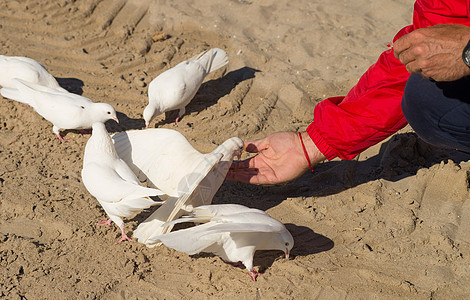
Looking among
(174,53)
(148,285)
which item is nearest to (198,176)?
(148,285)

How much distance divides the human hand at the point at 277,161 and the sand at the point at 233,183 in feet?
0.68

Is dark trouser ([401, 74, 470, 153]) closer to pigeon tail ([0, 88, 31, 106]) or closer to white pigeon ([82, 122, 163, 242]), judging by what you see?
white pigeon ([82, 122, 163, 242])

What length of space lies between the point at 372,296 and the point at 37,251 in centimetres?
202

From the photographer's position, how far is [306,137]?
11.5 ft

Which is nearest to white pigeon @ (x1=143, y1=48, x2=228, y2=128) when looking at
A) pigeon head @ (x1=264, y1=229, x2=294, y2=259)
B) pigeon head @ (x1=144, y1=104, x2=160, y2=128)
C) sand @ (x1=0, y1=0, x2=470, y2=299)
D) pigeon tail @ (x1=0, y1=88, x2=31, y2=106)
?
pigeon head @ (x1=144, y1=104, x2=160, y2=128)

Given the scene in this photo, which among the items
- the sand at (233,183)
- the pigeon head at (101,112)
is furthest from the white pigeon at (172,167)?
the pigeon head at (101,112)

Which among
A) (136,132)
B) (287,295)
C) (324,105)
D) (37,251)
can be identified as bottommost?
(37,251)

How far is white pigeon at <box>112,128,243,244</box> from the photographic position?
9.88ft

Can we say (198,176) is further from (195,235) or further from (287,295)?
(287,295)

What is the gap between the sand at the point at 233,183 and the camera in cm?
285

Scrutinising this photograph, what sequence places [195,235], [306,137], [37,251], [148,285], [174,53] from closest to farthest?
[195,235] < [148,285] < [37,251] < [306,137] < [174,53]

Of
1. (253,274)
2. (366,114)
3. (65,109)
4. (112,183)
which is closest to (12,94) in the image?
(65,109)

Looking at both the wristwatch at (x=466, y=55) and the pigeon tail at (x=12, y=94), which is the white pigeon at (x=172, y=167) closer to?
the pigeon tail at (x=12, y=94)

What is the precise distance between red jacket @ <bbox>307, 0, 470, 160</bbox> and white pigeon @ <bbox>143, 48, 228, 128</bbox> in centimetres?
149
